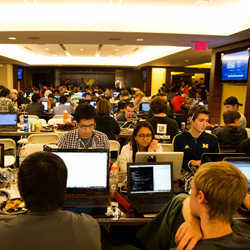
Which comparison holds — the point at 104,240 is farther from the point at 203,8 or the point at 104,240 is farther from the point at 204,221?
the point at 203,8

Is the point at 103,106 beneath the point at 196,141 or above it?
above

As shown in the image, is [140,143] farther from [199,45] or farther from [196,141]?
[199,45]

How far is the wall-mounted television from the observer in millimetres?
6486

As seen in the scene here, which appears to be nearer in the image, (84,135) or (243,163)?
(243,163)

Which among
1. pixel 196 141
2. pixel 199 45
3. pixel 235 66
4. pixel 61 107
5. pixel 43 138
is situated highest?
pixel 199 45

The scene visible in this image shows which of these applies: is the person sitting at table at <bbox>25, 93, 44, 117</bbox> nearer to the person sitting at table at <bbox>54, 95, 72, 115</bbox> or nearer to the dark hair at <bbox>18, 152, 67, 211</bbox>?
the person sitting at table at <bbox>54, 95, 72, 115</bbox>

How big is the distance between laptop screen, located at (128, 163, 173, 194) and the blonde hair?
1.11 meters

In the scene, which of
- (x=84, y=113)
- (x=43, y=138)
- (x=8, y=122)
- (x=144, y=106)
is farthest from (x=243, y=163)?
(x=144, y=106)

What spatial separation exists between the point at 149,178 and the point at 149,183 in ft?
0.13

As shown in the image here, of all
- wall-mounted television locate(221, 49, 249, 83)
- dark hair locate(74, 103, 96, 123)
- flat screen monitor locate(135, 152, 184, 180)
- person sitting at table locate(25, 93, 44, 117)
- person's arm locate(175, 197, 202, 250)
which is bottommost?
person's arm locate(175, 197, 202, 250)

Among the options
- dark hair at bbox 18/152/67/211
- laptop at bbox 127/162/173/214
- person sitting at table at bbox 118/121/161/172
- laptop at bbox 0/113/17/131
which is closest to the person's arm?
dark hair at bbox 18/152/67/211

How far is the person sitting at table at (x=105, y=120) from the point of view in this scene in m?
5.15

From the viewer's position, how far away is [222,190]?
1.22 m

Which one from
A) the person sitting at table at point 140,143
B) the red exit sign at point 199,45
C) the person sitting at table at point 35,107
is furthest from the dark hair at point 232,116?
the person sitting at table at point 35,107
